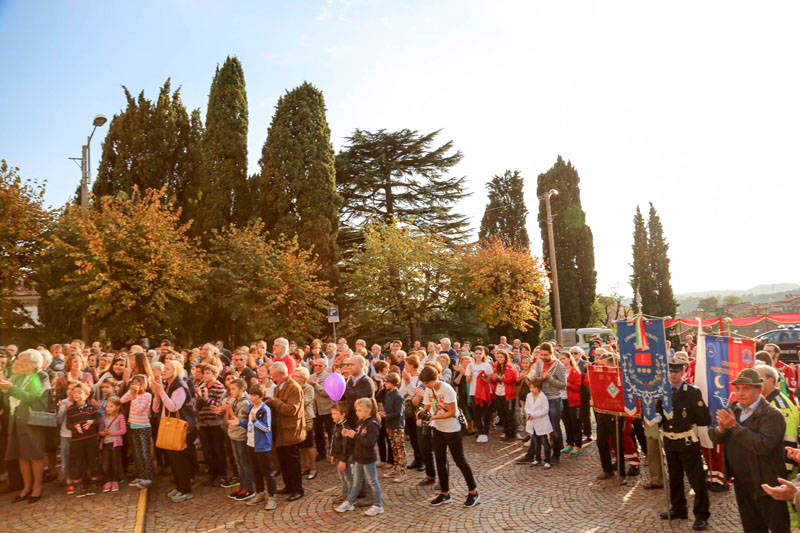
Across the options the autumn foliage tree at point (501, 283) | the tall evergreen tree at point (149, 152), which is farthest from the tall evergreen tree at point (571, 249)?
the tall evergreen tree at point (149, 152)

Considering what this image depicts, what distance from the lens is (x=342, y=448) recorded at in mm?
6676

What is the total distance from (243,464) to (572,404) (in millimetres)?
5817

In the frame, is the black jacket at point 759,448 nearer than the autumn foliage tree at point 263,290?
Yes

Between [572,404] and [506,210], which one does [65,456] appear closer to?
[572,404]

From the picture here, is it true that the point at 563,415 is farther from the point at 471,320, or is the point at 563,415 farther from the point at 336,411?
the point at 471,320

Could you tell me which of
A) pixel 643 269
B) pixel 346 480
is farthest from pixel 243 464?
pixel 643 269

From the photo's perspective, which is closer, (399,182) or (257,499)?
(257,499)

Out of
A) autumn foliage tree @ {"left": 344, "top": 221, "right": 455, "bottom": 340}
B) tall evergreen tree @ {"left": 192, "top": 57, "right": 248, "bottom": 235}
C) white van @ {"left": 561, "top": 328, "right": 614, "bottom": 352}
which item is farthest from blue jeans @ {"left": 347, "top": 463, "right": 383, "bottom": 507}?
tall evergreen tree @ {"left": 192, "top": 57, "right": 248, "bottom": 235}

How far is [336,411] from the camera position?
21.6 ft

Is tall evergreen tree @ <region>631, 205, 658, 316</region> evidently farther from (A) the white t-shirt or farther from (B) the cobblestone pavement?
(A) the white t-shirt

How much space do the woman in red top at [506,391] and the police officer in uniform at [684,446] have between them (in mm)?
4585

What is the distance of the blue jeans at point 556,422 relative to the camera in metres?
8.46

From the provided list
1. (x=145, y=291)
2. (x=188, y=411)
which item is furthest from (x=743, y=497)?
(x=145, y=291)

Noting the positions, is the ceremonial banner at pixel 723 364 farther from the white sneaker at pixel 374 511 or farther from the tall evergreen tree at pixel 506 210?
the tall evergreen tree at pixel 506 210
